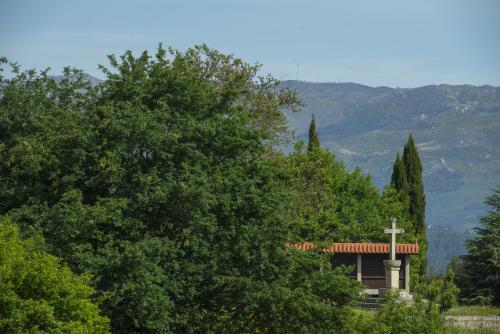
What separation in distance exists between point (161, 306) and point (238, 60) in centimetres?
2464

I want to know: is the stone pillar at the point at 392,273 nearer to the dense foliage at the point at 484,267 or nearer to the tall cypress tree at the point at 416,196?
the dense foliage at the point at 484,267

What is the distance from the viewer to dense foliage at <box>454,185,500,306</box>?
2422 inches

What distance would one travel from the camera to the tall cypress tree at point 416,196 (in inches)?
2936

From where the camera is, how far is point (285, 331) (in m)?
31.0

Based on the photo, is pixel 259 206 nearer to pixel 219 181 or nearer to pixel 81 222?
pixel 219 181

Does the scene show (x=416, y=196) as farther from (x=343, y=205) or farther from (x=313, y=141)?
(x=313, y=141)

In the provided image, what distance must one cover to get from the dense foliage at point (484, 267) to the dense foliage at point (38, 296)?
3713 cm

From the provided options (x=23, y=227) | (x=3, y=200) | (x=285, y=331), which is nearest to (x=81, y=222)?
(x=23, y=227)

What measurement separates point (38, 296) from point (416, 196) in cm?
5407

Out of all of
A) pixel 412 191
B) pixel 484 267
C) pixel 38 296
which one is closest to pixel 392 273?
pixel 484 267

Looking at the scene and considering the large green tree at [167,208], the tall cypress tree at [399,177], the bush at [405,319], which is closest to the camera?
the bush at [405,319]

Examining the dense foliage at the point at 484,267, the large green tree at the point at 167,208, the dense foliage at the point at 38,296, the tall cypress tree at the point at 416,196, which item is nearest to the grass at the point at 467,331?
the large green tree at the point at 167,208

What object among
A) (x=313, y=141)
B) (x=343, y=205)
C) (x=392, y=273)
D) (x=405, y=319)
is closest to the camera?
(x=405, y=319)

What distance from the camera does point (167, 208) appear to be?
31.2m
